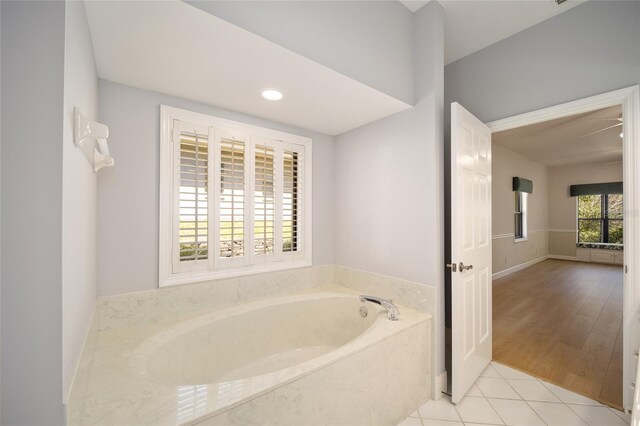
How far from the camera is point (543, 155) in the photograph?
232 inches

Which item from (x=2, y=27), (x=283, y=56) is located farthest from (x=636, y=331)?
(x=2, y=27)

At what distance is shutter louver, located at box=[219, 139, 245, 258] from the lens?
6.63 ft

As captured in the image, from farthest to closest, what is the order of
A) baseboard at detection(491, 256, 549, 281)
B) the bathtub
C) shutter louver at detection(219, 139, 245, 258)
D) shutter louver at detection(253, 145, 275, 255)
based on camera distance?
baseboard at detection(491, 256, 549, 281) → shutter louver at detection(253, 145, 275, 255) → shutter louver at detection(219, 139, 245, 258) → the bathtub

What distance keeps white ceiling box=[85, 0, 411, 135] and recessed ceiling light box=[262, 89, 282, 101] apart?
47 mm

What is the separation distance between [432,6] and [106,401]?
2.80 m

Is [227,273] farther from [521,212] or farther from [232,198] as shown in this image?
[521,212]

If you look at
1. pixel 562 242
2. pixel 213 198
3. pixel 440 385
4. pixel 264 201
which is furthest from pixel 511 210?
pixel 213 198

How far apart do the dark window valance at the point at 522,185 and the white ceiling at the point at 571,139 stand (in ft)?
1.94

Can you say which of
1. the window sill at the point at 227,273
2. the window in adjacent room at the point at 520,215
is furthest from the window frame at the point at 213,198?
the window in adjacent room at the point at 520,215

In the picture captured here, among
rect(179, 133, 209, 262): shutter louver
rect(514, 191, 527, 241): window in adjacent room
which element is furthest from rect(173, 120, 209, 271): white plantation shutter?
rect(514, 191, 527, 241): window in adjacent room

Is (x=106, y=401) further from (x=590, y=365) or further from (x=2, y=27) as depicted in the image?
(x=590, y=365)

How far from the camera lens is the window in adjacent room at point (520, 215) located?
597cm

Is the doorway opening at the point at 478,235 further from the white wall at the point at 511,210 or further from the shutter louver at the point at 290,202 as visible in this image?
the white wall at the point at 511,210

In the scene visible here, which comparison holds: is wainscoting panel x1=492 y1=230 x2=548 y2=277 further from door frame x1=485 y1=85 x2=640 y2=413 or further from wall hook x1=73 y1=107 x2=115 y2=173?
wall hook x1=73 y1=107 x2=115 y2=173
